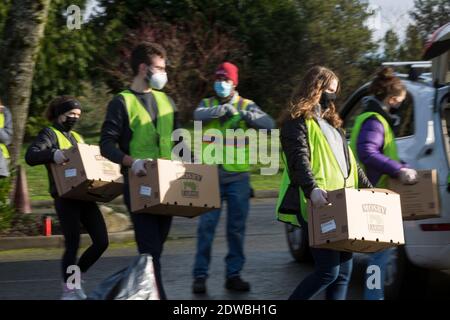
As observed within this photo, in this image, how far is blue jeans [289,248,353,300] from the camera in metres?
6.14

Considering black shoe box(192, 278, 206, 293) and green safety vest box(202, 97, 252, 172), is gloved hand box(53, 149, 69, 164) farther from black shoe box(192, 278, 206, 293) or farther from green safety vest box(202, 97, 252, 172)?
black shoe box(192, 278, 206, 293)

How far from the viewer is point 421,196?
23.1ft

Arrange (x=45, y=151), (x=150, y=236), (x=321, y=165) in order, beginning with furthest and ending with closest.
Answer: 1. (x=45, y=151)
2. (x=150, y=236)
3. (x=321, y=165)

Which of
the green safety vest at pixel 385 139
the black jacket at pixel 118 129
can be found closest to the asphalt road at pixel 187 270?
the green safety vest at pixel 385 139

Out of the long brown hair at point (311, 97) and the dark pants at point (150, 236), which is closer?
the long brown hair at point (311, 97)

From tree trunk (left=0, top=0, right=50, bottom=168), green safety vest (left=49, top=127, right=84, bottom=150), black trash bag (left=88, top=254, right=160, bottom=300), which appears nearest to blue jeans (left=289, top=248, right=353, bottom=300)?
black trash bag (left=88, top=254, right=160, bottom=300)

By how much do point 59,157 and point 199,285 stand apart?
151cm

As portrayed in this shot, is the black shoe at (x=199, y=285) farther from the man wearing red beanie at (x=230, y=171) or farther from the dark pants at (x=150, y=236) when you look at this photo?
the dark pants at (x=150, y=236)

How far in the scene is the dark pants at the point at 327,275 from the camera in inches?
242

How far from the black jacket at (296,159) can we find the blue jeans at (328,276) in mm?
357

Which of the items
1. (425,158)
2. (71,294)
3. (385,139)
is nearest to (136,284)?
(385,139)

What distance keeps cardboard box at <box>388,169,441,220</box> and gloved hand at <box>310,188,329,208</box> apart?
3.83 feet

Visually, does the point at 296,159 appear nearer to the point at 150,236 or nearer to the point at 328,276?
A: the point at 328,276

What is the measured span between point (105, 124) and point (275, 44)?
68.6 ft
